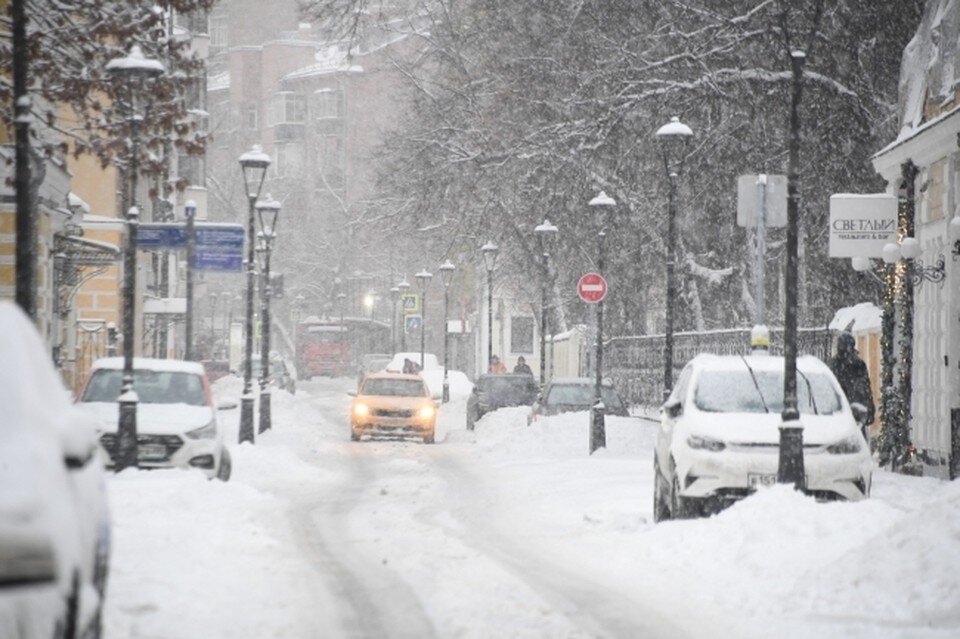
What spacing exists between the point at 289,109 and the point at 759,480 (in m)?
116

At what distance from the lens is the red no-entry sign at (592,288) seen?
2881 centimetres

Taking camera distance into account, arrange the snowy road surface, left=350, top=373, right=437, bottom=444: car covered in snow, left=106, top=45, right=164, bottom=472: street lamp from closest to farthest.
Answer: the snowy road surface
left=106, top=45, right=164, bottom=472: street lamp
left=350, top=373, right=437, bottom=444: car covered in snow

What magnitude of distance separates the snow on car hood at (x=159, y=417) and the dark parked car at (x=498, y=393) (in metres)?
21.4

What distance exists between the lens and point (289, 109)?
127875 mm

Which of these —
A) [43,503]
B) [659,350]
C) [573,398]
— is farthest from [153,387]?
[659,350]

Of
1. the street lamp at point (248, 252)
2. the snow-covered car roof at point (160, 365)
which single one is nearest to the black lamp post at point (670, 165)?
the street lamp at point (248, 252)

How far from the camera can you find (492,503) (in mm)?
20188

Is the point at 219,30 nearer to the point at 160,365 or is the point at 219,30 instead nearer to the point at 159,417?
the point at 160,365

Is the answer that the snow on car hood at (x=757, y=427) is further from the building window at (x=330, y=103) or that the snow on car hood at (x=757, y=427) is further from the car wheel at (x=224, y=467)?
the building window at (x=330, y=103)

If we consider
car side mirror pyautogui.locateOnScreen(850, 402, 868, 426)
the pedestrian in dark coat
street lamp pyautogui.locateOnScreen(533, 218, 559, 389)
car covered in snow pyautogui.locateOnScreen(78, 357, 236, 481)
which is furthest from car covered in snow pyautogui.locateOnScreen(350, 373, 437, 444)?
car side mirror pyautogui.locateOnScreen(850, 402, 868, 426)

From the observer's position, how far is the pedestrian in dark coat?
22125mm

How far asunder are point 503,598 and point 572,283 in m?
36.1

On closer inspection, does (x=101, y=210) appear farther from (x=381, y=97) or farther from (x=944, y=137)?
(x=381, y=97)

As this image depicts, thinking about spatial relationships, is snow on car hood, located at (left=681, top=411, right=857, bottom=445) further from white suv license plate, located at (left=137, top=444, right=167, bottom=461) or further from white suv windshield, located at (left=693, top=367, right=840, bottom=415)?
white suv license plate, located at (left=137, top=444, right=167, bottom=461)
